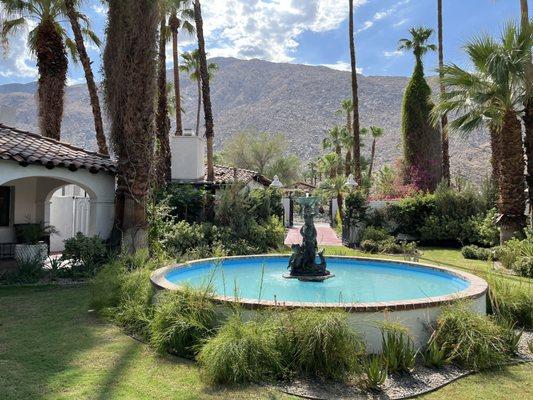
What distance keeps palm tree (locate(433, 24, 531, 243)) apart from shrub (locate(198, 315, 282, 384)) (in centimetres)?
1325

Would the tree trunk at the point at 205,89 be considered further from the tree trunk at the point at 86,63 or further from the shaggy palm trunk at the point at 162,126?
the tree trunk at the point at 86,63

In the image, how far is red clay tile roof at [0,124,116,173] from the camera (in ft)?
40.2

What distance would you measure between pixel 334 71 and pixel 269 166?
326 feet

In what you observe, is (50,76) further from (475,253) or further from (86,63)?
(475,253)

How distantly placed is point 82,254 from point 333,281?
23.0 feet

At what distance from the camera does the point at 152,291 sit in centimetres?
807

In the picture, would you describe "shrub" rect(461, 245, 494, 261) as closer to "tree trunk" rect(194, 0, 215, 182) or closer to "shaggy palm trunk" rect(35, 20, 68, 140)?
"tree trunk" rect(194, 0, 215, 182)

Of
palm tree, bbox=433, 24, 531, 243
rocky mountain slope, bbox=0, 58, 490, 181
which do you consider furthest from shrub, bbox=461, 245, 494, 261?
rocky mountain slope, bbox=0, 58, 490, 181

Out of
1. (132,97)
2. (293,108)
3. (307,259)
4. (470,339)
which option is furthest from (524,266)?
(293,108)

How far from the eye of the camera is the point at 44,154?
1305 centimetres

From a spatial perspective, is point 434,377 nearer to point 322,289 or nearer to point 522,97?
point 322,289

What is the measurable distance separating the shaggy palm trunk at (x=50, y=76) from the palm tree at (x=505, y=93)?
1591cm

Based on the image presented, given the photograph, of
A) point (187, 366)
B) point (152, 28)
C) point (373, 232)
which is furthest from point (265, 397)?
point (373, 232)

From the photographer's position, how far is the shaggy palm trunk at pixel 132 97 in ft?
47.4
